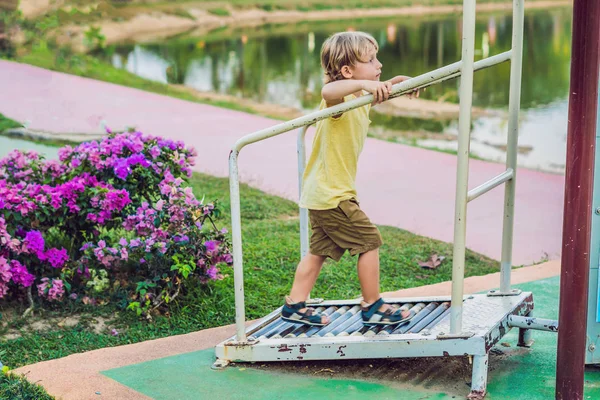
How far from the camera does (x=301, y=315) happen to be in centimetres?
386

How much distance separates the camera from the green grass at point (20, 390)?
134 inches

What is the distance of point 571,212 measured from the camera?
3.04 metres

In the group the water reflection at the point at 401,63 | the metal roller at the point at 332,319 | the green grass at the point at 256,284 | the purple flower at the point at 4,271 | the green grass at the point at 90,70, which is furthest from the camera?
the green grass at the point at 90,70

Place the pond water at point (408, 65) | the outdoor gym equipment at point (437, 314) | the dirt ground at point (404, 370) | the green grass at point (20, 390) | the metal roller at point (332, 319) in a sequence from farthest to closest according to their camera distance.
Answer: the pond water at point (408, 65) → the metal roller at point (332, 319) → the dirt ground at point (404, 370) → the green grass at point (20, 390) → the outdoor gym equipment at point (437, 314)

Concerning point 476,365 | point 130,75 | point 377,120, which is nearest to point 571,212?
point 476,365

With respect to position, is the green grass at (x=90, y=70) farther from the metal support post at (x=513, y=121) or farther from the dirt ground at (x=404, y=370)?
the dirt ground at (x=404, y=370)

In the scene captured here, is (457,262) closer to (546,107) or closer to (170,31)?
(546,107)

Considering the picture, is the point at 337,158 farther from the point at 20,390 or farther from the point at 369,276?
the point at 20,390

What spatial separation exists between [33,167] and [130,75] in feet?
37.5

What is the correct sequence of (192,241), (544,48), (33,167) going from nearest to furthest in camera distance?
1. (192,241)
2. (33,167)
3. (544,48)

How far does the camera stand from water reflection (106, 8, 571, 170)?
12656 millimetres

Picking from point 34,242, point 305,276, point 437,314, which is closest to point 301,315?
point 305,276

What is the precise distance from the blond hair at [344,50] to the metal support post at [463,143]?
0.56 meters

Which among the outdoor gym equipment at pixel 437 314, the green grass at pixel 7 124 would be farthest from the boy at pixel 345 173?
the green grass at pixel 7 124
